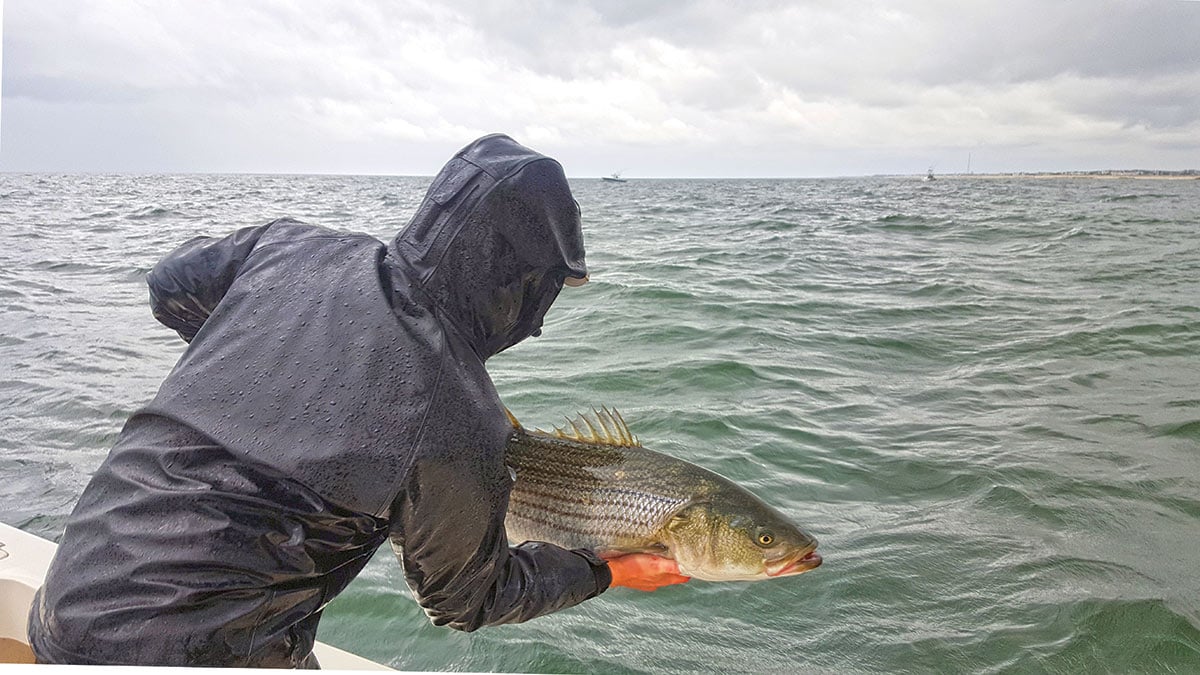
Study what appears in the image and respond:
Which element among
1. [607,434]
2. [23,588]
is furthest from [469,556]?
[23,588]

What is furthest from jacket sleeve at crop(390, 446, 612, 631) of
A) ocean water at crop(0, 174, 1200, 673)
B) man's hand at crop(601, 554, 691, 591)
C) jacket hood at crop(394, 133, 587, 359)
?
ocean water at crop(0, 174, 1200, 673)

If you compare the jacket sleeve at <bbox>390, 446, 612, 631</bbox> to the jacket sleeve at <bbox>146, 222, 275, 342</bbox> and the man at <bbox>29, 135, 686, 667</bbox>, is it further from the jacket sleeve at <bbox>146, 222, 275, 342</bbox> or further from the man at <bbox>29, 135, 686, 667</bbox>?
the jacket sleeve at <bbox>146, 222, 275, 342</bbox>

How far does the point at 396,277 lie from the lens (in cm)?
177

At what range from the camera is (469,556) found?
176cm

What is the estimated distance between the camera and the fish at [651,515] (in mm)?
2381

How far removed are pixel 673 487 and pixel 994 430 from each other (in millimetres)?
4503

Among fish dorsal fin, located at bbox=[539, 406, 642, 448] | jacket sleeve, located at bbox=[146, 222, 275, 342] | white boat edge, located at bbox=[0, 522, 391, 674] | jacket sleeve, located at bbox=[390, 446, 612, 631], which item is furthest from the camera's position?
white boat edge, located at bbox=[0, 522, 391, 674]

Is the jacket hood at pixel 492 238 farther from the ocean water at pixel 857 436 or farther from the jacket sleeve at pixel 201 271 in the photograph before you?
the ocean water at pixel 857 436

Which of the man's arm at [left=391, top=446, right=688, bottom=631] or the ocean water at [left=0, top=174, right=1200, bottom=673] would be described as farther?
the ocean water at [left=0, top=174, right=1200, bottom=673]

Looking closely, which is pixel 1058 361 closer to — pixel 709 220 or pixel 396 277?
pixel 396 277

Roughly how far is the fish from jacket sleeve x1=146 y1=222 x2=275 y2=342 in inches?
36.1

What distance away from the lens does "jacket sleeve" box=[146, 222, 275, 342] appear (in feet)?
6.57

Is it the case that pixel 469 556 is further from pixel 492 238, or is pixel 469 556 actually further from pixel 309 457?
pixel 492 238

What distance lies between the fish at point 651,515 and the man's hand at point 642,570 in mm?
20
